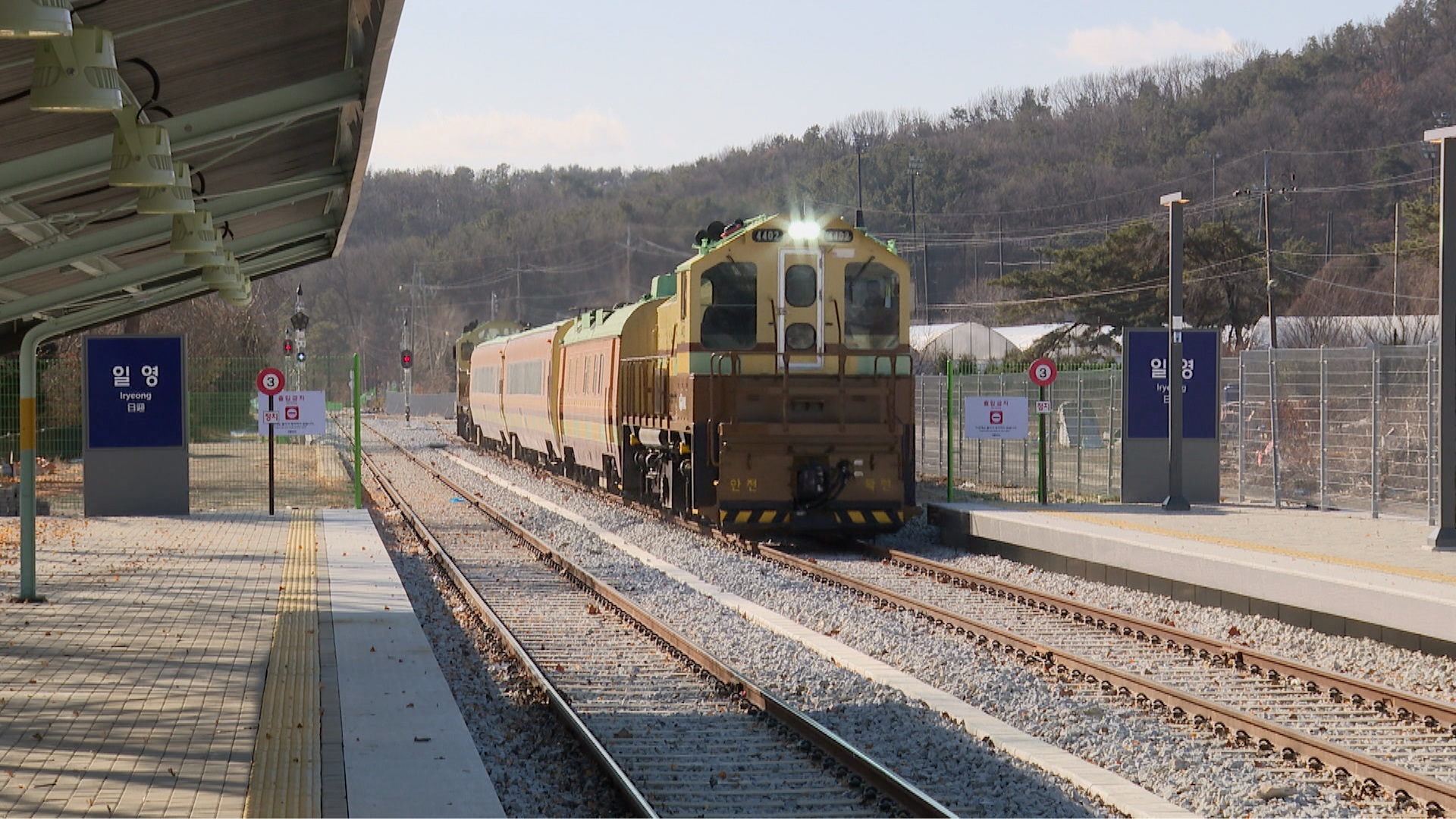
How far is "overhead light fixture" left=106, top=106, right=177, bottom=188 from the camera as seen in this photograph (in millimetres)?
9664

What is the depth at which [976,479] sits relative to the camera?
28.8 metres

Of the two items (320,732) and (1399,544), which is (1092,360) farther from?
(320,732)

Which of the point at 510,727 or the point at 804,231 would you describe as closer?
the point at 510,727

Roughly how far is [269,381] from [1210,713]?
54.2ft

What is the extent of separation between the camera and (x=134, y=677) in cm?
985

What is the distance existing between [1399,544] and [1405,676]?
5.44 metres

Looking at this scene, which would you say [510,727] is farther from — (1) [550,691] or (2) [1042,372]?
(2) [1042,372]

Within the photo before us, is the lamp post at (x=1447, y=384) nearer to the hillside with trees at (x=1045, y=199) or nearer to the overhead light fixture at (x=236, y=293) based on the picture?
the overhead light fixture at (x=236, y=293)

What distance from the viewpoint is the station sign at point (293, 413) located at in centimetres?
2269

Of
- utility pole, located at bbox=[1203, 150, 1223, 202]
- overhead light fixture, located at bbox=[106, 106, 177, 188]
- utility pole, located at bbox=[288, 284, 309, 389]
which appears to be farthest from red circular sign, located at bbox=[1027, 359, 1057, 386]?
utility pole, located at bbox=[1203, 150, 1223, 202]

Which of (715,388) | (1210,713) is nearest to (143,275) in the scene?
(715,388)

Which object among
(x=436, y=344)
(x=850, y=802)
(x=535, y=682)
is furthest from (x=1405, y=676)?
(x=436, y=344)

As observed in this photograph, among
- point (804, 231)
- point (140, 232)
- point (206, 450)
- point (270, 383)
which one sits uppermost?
point (804, 231)

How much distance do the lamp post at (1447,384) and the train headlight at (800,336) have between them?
721 cm
